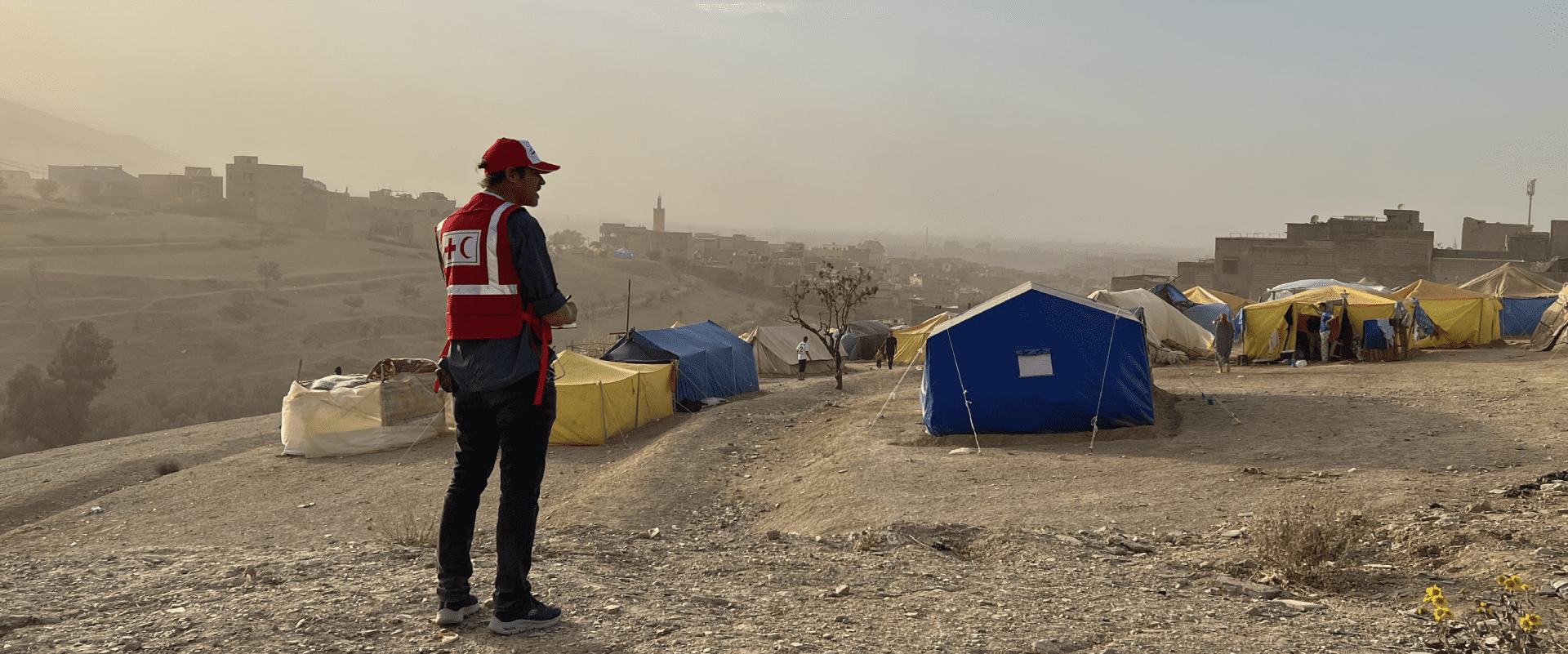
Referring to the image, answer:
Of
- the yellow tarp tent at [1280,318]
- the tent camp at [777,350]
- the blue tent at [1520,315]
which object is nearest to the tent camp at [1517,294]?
the blue tent at [1520,315]

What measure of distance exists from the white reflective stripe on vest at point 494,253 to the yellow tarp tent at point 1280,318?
20701 mm

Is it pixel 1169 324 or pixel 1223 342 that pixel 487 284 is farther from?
pixel 1169 324

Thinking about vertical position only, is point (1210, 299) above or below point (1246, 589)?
above

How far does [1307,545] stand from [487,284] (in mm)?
4377

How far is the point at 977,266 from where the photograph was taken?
6442 inches

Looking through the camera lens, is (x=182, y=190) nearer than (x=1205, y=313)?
No

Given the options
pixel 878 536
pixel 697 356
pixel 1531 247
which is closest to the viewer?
pixel 878 536

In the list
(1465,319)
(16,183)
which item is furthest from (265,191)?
(1465,319)

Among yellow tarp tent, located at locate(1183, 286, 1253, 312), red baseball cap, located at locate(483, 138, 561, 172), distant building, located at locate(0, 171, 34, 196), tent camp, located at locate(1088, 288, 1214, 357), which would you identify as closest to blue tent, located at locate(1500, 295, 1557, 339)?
yellow tarp tent, located at locate(1183, 286, 1253, 312)

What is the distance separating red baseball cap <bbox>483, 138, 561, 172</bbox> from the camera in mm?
4066

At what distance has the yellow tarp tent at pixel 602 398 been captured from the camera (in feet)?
57.1

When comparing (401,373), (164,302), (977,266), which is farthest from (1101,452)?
(977,266)

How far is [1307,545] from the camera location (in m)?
5.38

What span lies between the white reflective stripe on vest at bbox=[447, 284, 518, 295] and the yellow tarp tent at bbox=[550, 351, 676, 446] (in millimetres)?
13023
